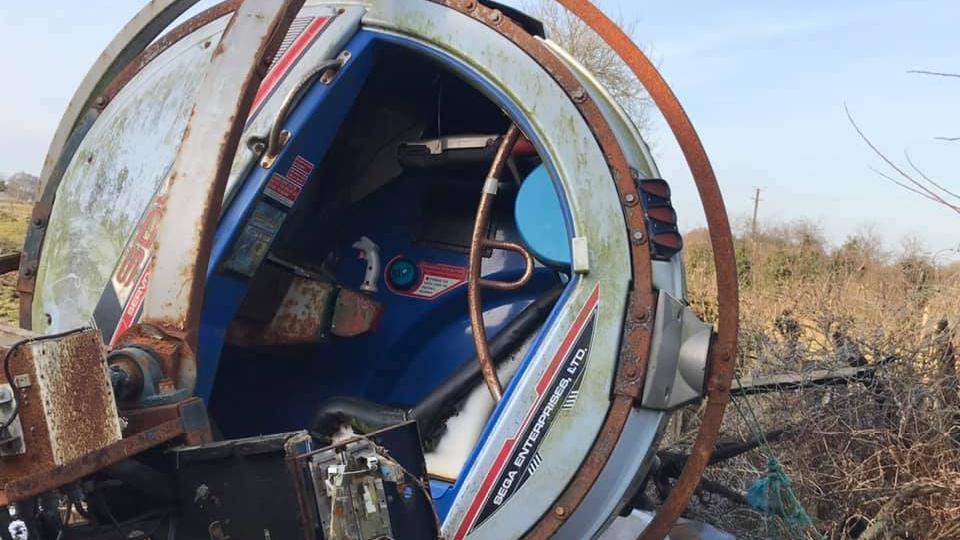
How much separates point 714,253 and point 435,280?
3.26 ft

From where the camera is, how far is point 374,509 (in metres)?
1.44

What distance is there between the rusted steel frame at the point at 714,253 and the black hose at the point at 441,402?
47 centimetres

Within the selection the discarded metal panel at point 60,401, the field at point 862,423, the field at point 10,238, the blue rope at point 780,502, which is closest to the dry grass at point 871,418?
the field at point 862,423

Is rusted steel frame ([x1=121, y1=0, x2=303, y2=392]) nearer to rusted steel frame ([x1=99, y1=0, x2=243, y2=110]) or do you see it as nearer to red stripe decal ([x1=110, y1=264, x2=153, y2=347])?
red stripe decal ([x1=110, y1=264, x2=153, y2=347])

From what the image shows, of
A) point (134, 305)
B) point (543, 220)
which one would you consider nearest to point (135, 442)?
point (134, 305)

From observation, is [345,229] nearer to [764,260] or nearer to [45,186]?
[45,186]

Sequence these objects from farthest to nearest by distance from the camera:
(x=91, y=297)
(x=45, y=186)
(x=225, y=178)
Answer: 1. (x=45, y=186)
2. (x=91, y=297)
3. (x=225, y=178)

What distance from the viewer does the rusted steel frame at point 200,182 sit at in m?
1.72

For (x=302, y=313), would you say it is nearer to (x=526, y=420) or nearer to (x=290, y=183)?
(x=290, y=183)

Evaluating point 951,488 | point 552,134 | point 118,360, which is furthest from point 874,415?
point 118,360

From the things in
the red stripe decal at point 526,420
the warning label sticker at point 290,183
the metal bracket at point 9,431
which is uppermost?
the warning label sticker at point 290,183

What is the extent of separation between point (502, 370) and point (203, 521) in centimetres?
106

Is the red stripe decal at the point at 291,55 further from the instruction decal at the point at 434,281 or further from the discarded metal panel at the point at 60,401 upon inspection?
the discarded metal panel at the point at 60,401

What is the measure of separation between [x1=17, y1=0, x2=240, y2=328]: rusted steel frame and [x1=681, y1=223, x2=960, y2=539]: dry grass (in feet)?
7.84
